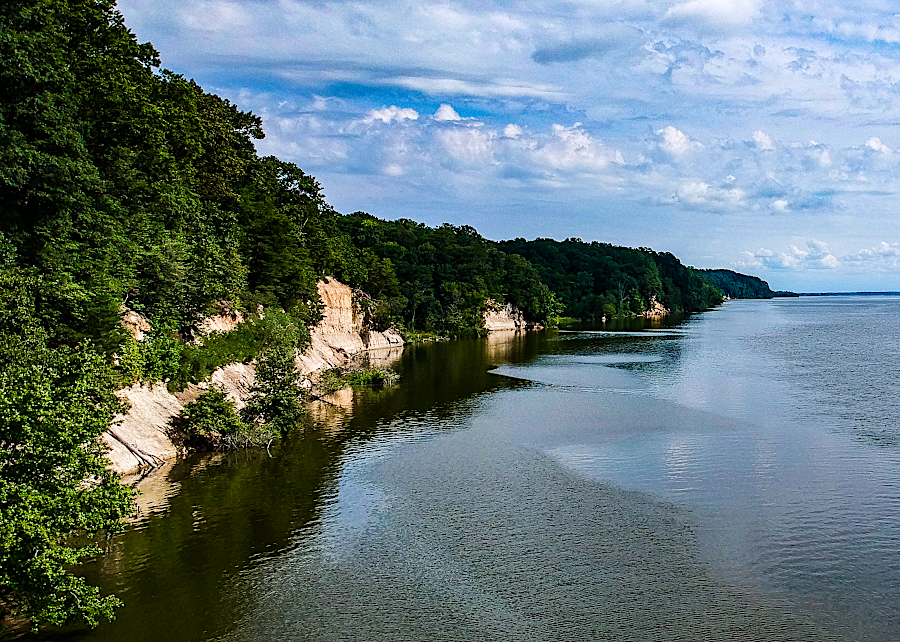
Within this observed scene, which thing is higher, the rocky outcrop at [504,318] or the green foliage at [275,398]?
the rocky outcrop at [504,318]

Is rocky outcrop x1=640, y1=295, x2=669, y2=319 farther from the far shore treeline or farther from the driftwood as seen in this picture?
the driftwood

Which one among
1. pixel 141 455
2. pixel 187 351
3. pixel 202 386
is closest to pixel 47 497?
pixel 141 455

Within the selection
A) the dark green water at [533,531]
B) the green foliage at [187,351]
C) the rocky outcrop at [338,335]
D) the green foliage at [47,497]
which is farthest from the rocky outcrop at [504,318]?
the green foliage at [47,497]

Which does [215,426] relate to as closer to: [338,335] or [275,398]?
[275,398]

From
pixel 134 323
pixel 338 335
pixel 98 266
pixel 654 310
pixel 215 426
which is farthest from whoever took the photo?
pixel 654 310

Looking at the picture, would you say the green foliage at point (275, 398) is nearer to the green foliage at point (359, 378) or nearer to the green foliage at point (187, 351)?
the green foliage at point (187, 351)

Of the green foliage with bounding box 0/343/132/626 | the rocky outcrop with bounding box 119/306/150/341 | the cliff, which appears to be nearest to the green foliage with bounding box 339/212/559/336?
the cliff

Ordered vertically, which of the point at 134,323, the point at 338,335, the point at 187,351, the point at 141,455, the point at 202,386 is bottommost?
the point at 141,455
